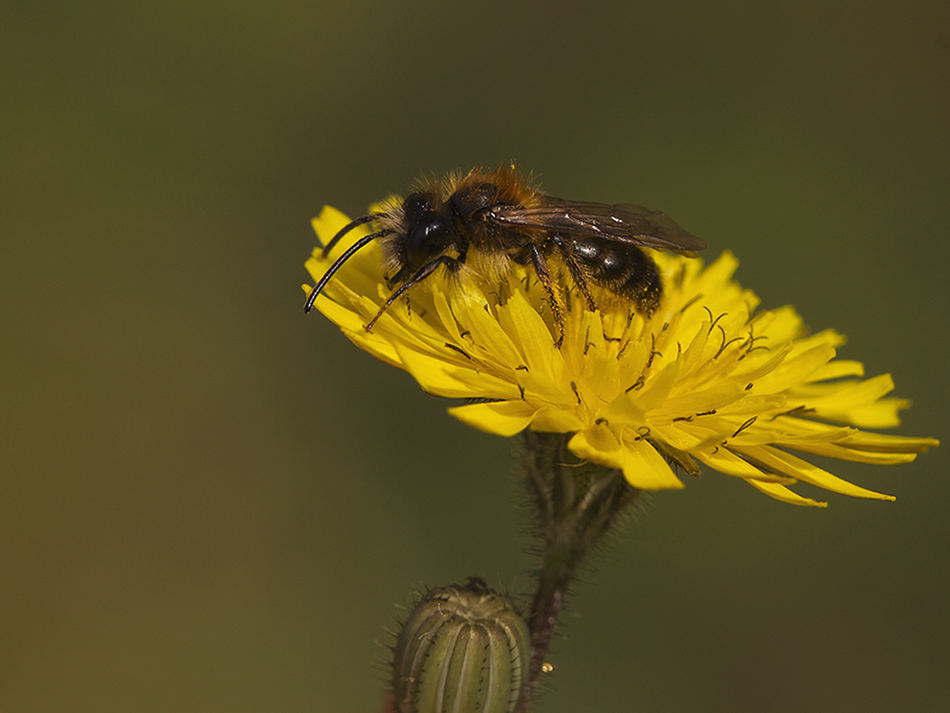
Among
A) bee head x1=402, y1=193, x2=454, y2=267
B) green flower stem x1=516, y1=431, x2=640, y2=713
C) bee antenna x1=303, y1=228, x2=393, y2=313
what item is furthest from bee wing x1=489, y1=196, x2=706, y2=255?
green flower stem x1=516, y1=431, x2=640, y2=713

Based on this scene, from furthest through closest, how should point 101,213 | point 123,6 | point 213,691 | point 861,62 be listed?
point 861,62
point 123,6
point 101,213
point 213,691

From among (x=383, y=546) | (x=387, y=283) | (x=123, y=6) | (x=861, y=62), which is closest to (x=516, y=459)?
(x=387, y=283)

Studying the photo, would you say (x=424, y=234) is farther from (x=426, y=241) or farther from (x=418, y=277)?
(x=418, y=277)

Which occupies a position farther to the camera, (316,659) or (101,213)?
(101,213)

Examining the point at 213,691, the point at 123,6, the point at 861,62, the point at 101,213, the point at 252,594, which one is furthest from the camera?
the point at 861,62

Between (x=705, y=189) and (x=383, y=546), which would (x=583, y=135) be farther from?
(x=383, y=546)

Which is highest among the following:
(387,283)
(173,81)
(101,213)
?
(173,81)

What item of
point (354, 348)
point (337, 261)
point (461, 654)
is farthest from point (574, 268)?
point (354, 348)

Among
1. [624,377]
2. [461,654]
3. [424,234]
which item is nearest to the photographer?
[461,654]
